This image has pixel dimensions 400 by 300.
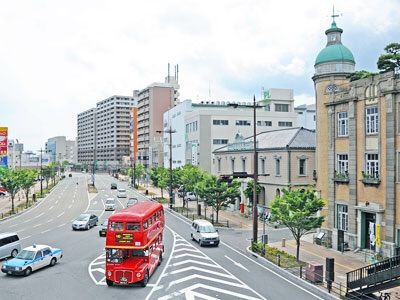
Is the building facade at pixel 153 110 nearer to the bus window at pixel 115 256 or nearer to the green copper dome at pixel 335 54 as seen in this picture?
the green copper dome at pixel 335 54

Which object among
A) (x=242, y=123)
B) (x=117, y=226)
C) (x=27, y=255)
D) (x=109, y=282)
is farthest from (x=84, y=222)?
(x=242, y=123)

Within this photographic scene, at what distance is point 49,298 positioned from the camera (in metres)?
21.5

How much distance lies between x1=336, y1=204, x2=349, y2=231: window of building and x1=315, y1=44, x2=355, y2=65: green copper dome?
13275 mm

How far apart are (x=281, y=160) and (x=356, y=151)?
18537mm

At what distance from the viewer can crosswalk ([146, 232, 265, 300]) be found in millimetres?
22406

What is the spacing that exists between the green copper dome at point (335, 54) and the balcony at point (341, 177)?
33.8ft

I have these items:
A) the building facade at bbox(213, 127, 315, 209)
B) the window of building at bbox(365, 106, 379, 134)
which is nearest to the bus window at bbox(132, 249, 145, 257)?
the window of building at bbox(365, 106, 379, 134)

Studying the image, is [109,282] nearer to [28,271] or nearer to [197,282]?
[197,282]

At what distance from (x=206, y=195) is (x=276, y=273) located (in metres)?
22.2

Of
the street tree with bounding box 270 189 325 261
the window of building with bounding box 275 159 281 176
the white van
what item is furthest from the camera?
the window of building with bounding box 275 159 281 176

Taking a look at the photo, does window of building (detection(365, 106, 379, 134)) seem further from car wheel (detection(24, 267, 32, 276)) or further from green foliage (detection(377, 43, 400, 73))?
car wheel (detection(24, 267, 32, 276))

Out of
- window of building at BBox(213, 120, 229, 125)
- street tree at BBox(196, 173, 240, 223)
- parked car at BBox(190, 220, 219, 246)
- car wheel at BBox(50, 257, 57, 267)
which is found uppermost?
window of building at BBox(213, 120, 229, 125)

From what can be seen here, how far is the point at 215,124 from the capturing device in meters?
87.6

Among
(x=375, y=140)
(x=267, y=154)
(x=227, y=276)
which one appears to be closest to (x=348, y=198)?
(x=375, y=140)
